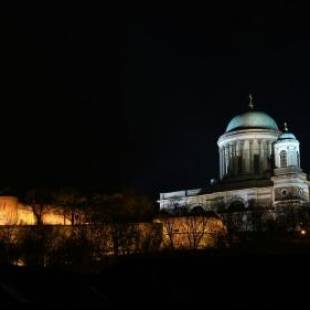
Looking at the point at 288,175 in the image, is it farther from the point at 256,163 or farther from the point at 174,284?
the point at 174,284

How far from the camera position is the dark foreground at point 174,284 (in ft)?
75.2

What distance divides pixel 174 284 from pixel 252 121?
3085 inches

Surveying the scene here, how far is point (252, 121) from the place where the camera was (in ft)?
336

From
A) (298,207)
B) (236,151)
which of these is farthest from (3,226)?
(236,151)

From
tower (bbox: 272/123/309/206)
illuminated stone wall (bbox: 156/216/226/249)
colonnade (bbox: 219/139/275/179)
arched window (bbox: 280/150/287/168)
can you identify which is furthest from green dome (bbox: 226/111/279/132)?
illuminated stone wall (bbox: 156/216/226/249)

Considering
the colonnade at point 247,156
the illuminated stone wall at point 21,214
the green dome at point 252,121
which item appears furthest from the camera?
the green dome at point 252,121

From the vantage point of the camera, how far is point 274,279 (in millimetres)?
23984

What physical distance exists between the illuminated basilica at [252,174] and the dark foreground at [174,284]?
61.6 meters

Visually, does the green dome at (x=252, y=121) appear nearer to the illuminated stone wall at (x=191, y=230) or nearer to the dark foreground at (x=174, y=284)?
the illuminated stone wall at (x=191, y=230)

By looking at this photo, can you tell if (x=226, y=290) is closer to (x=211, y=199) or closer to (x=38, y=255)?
(x=38, y=255)

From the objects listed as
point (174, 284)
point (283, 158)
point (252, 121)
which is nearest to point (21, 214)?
point (283, 158)

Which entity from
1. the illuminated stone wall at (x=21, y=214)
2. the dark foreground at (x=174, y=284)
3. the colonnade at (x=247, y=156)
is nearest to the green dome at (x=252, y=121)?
the colonnade at (x=247, y=156)

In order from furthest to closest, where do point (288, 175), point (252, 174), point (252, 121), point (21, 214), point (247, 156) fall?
1. point (252, 121)
2. point (247, 156)
3. point (252, 174)
4. point (288, 175)
5. point (21, 214)

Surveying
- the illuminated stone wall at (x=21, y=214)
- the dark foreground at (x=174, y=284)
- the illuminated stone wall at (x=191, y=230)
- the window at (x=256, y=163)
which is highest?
the window at (x=256, y=163)
